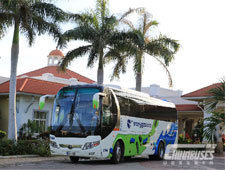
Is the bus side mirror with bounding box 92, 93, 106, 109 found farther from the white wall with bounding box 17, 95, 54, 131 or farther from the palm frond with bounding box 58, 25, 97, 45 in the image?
the white wall with bounding box 17, 95, 54, 131

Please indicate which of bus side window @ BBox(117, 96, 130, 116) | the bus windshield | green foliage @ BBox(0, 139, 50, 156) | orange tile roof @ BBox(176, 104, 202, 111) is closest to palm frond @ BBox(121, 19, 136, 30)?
bus side window @ BBox(117, 96, 130, 116)

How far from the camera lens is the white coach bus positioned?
14016 millimetres

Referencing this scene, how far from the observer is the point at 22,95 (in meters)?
24.5

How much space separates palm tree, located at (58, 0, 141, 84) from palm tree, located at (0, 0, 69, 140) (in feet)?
9.27

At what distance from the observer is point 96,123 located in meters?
14.0

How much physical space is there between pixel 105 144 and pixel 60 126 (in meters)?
1.90

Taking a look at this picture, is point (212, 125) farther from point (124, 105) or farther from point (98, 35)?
point (98, 35)

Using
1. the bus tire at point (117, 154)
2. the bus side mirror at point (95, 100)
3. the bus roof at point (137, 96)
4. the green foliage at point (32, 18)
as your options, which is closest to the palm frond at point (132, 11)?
the green foliage at point (32, 18)

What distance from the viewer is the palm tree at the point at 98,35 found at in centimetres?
2266

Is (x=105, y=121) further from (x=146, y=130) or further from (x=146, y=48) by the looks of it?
(x=146, y=48)

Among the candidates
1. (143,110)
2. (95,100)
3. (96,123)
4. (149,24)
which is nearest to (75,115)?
(96,123)

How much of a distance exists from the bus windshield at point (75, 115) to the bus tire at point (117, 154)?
1457 mm

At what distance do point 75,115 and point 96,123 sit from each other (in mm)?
911

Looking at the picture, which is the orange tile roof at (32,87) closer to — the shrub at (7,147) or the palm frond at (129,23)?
the shrub at (7,147)
